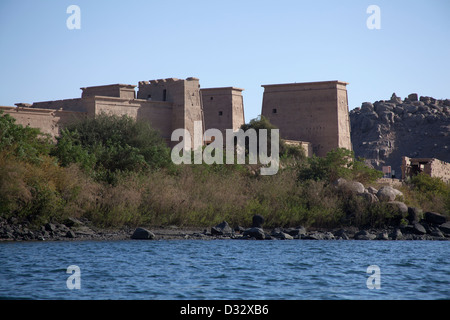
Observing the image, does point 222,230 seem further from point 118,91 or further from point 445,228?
point 118,91

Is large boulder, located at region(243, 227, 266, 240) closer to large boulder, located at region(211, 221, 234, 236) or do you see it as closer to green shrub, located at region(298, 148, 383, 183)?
large boulder, located at region(211, 221, 234, 236)

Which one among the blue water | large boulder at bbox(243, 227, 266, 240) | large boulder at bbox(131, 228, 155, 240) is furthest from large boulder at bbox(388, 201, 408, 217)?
large boulder at bbox(131, 228, 155, 240)

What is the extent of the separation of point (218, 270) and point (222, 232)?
8.42 m

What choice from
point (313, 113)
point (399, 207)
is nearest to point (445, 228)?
point (399, 207)

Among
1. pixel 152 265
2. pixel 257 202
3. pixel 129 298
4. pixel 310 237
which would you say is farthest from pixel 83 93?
pixel 129 298

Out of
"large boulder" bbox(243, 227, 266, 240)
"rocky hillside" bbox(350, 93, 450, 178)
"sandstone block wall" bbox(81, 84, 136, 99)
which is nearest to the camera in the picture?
"large boulder" bbox(243, 227, 266, 240)

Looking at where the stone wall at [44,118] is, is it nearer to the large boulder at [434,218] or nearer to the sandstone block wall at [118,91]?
the sandstone block wall at [118,91]

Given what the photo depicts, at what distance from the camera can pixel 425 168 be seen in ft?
123

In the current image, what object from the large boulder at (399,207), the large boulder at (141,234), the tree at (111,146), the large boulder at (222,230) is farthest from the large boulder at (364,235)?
the large boulder at (141,234)

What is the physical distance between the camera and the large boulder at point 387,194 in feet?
98.1

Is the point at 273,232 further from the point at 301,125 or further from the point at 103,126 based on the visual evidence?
the point at 301,125

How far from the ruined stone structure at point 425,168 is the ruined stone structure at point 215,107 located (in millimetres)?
3404

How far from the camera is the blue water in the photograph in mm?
13969

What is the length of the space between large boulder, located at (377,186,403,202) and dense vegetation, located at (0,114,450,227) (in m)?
0.61
